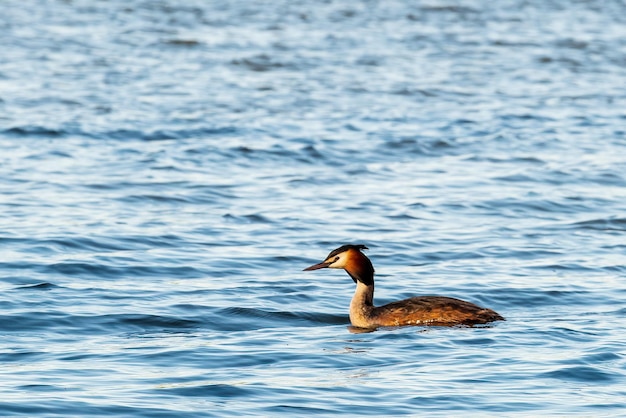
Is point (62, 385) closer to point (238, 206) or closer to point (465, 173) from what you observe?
point (238, 206)

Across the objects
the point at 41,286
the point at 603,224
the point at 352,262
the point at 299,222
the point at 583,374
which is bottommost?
the point at 603,224

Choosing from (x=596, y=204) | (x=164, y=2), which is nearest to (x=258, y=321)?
(x=596, y=204)

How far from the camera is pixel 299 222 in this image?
1712cm

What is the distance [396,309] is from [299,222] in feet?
15.9

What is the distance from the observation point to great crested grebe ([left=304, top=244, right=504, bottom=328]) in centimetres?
1217

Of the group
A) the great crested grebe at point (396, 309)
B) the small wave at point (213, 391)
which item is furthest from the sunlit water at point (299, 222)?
the great crested grebe at point (396, 309)

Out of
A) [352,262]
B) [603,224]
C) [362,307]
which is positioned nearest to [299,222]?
[603,224]

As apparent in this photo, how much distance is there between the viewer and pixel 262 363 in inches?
420

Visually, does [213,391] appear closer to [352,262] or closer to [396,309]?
[396,309]

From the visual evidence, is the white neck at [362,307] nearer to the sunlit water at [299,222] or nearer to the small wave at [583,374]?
the sunlit water at [299,222]

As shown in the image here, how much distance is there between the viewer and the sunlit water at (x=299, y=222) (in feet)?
33.5

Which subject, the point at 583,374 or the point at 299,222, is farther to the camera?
the point at 299,222

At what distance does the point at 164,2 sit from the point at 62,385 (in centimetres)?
3790

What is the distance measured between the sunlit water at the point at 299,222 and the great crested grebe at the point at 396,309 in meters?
0.17
